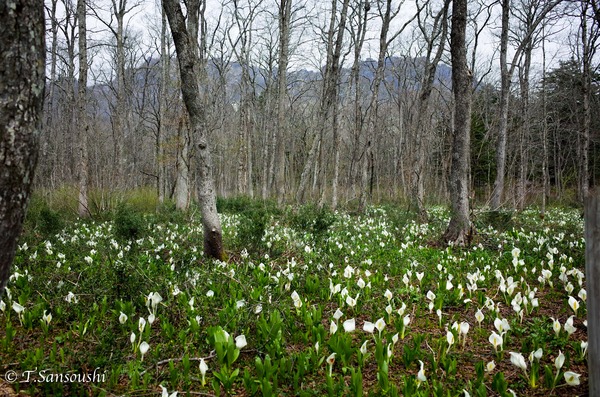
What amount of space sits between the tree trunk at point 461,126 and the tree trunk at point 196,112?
15.3 ft

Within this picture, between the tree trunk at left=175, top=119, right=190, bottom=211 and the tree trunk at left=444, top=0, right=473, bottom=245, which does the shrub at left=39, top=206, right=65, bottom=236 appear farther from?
the tree trunk at left=444, top=0, right=473, bottom=245

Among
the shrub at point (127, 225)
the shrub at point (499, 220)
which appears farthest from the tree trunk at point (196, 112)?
the shrub at point (499, 220)

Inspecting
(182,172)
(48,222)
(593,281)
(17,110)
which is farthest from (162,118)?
(593,281)

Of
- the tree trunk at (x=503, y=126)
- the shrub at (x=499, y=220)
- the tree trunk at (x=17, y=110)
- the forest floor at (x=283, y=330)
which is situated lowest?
the forest floor at (x=283, y=330)

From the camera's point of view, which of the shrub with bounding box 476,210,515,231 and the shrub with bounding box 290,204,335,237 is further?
the shrub with bounding box 476,210,515,231

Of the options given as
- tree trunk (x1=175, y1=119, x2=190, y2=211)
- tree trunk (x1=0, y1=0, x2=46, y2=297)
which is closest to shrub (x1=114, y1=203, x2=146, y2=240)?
tree trunk (x1=0, y1=0, x2=46, y2=297)

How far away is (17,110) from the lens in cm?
170

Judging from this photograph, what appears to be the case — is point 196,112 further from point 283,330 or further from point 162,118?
point 162,118

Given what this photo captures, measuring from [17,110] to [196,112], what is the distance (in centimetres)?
418

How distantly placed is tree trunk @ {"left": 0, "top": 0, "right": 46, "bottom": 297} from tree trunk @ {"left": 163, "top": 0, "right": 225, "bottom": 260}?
3.96 metres

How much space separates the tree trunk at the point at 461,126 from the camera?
283 inches

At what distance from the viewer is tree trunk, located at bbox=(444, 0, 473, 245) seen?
23.6ft

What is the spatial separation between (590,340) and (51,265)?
6478 mm

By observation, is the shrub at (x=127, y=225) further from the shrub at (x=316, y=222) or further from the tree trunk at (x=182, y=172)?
the tree trunk at (x=182, y=172)
